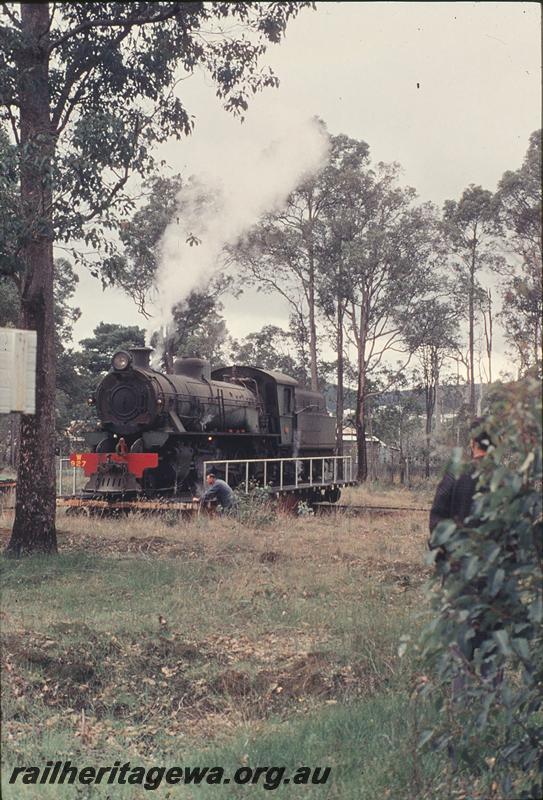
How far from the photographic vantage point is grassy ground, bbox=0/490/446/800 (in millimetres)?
4672

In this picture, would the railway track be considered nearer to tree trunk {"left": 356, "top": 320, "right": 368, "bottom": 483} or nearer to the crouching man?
the crouching man

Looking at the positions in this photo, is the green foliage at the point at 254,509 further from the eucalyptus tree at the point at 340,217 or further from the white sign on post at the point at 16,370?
the eucalyptus tree at the point at 340,217

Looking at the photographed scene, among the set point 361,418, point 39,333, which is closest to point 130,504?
point 39,333

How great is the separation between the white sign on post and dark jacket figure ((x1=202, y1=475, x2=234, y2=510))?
11997 millimetres

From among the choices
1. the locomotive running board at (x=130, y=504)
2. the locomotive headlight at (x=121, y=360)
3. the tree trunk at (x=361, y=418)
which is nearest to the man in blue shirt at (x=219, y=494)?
the locomotive running board at (x=130, y=504)

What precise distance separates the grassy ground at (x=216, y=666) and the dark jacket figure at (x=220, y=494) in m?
3.94

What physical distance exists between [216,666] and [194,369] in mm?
12845

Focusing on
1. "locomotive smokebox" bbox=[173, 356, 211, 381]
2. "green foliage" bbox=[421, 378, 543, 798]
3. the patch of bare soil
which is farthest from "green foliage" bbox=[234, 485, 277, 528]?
"green foliage" bbox=[421, 378, 543, 798]

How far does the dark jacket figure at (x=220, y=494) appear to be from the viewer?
603 inches

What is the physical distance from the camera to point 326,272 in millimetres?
33188

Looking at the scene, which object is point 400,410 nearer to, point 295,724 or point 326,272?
point 326,272

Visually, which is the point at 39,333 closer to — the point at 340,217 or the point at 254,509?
the point at 254,509

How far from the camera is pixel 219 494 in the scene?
1545 centimetres

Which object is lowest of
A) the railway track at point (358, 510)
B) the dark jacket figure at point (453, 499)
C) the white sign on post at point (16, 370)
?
the railway track at point (358, 510)
